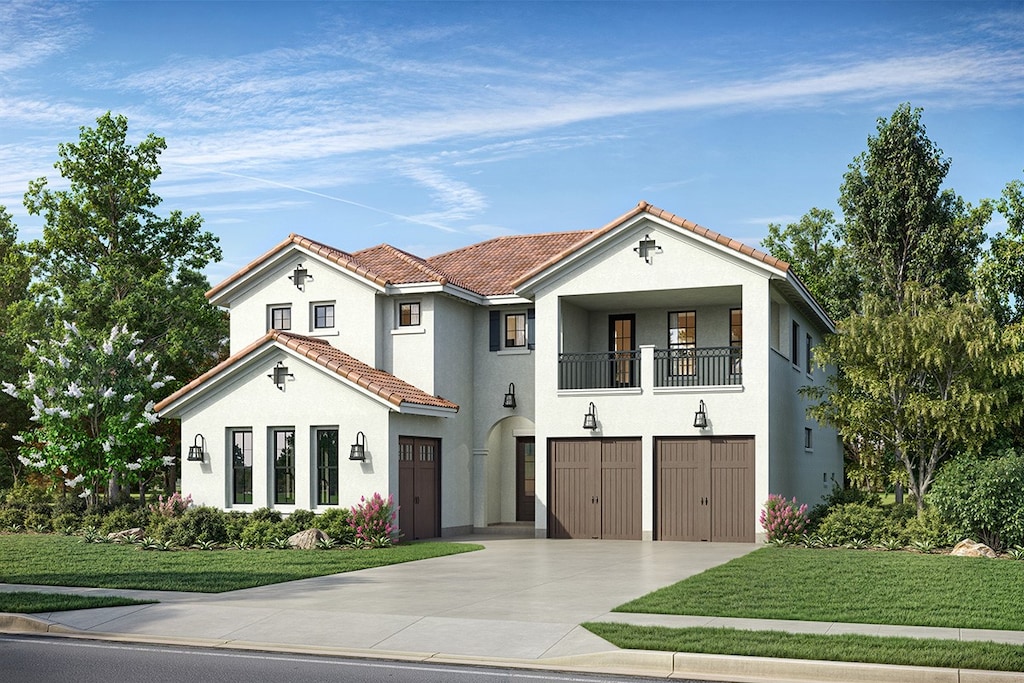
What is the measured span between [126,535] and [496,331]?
1089 centimetres

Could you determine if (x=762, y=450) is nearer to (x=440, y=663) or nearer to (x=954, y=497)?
(x=954, y=497)

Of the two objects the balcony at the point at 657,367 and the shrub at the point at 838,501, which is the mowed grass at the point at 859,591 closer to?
the shrub at the point at 838,501

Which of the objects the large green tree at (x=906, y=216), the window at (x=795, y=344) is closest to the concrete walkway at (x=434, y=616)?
the window at (x=795, y=344)

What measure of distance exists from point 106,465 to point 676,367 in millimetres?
16141

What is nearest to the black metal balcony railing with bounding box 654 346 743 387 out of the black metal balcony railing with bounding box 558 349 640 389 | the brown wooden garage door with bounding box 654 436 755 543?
the black metal balcony railing with bounding box 558 349 640 389

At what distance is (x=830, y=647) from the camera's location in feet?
38.3

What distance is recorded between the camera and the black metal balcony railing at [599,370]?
28641 mm

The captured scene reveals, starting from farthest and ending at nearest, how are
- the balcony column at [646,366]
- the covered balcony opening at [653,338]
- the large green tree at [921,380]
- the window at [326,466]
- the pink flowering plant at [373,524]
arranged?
the covered balcony opening at [653,338] → the balcony column at [646,366] → the window at [326,466] → the pink flowering plant at [373,524] → the large green tree at [921,380]

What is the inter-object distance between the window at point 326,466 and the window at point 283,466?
681 mm

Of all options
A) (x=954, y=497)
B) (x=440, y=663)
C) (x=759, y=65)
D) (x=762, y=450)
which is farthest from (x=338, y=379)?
(x=440, y=663)

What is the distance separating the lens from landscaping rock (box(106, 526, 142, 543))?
2658cm

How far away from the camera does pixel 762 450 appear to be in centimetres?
2627

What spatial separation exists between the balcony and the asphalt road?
16915 millimetres

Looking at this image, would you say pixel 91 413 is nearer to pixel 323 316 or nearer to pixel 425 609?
pixel 323 316
